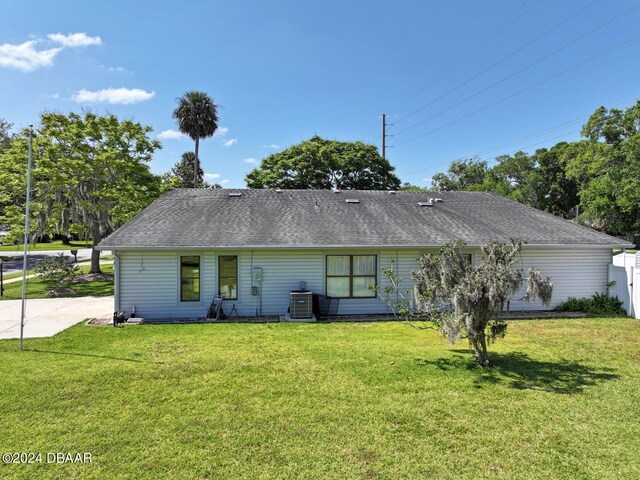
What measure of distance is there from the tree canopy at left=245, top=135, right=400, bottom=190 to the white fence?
21569 mm

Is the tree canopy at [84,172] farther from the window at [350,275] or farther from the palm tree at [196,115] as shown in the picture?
the window at [350,275]

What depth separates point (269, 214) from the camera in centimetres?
1330

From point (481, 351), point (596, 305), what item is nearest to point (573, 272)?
point (596, 305)

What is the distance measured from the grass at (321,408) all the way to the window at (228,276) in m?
2.79

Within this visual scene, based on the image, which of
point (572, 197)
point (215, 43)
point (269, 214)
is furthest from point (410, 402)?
point (572, 197)

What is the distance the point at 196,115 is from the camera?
29.9 meters

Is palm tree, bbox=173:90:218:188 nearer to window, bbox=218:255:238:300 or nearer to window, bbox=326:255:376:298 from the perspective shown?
window, bbox=218:255:238:300

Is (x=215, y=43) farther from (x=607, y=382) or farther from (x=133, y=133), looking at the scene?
(x=607, y=382)

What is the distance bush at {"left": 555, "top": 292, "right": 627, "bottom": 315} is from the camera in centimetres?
1154

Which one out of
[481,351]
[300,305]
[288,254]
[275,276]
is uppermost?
[288,254]

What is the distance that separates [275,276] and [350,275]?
237cm

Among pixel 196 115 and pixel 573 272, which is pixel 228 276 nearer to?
pixel 573 272

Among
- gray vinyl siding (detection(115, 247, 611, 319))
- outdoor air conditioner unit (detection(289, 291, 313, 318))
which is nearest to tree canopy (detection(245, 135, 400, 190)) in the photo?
gray vinyl siding (detection(115, 247, 611, 319))

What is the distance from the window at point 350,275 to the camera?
11.5m
